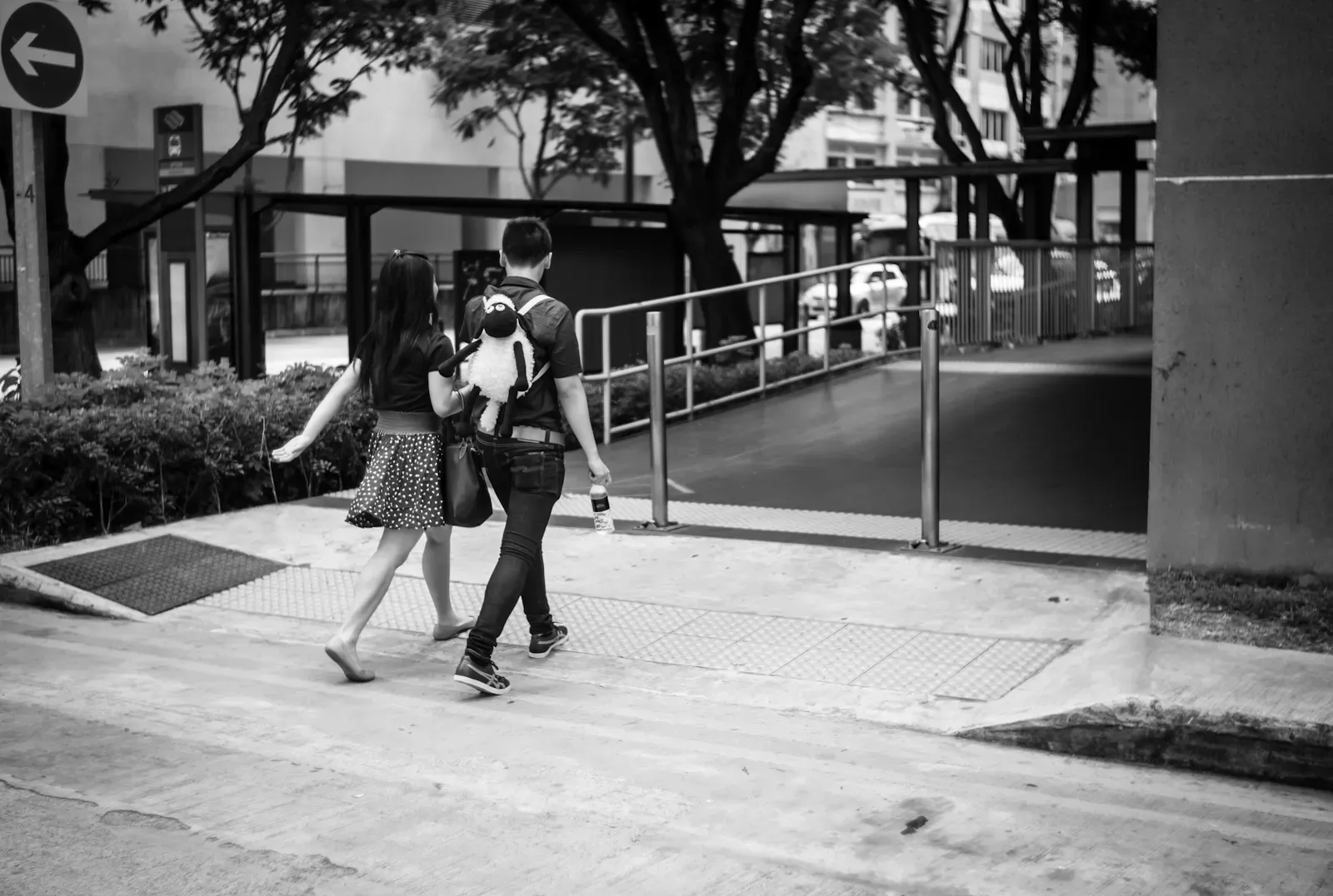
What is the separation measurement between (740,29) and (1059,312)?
20.4ft

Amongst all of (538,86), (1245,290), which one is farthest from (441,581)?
(538,86)

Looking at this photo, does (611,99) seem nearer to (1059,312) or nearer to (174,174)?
(1059,312)

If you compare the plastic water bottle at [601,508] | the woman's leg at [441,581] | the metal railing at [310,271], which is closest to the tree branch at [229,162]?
the metal railing at [310,271]

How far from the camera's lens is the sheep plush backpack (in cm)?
596

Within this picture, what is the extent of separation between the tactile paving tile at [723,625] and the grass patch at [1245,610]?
1637 millimetres

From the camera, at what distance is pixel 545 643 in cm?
662

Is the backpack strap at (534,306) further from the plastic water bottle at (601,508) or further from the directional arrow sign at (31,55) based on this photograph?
the directional arrow sign at (31,55)

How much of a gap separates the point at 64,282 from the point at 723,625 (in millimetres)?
9559

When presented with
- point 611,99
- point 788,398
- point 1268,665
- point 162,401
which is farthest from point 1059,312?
point 1268,665

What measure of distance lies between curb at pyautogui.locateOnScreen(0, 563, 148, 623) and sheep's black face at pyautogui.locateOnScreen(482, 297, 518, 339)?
270cm

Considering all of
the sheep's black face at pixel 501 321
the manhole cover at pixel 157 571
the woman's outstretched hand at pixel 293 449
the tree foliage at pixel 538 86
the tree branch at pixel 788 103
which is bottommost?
the manhole cover at pixel 157 571

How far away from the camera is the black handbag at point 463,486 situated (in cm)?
626

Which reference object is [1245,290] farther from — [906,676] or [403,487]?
[403,487]

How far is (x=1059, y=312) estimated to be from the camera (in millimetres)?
20891
